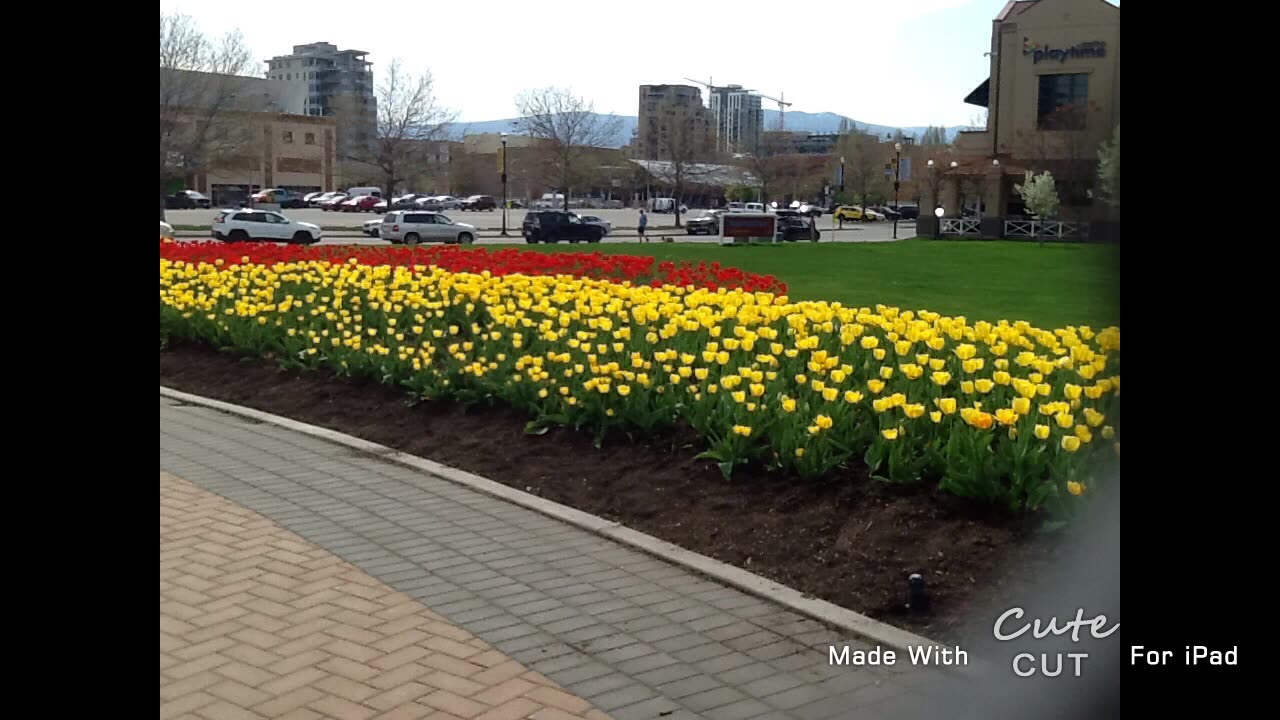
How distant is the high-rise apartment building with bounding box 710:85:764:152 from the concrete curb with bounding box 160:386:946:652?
1836mm

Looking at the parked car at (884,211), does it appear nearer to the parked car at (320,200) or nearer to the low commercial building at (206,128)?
the parked car at (320,200)

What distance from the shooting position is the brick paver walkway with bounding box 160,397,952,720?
375 centimetres

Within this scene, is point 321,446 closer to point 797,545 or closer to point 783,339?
point 783,339

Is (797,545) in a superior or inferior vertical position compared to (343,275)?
inferior

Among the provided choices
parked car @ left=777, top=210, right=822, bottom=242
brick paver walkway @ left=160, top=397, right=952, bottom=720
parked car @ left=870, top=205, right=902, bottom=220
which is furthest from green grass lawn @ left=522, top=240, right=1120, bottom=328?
parked car @ left=870, top=205, right=902, bottom=220

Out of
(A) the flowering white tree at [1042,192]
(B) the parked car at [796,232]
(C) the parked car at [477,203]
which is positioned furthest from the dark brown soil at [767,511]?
(C) the parked car at [477,203]

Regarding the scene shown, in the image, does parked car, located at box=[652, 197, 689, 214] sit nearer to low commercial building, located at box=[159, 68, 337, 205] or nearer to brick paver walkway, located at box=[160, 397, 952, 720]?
low commercial building, located at box=[159, 68, 337, 205]

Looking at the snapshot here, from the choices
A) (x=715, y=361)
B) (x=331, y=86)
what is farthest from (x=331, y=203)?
(x=331, y=86)

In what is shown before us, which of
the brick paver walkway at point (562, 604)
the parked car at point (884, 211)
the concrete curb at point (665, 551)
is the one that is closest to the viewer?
the brick paver walkway at point (562, 604)

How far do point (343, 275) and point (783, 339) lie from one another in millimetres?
5309

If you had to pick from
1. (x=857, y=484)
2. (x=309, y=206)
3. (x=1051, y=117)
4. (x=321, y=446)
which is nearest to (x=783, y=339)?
(x=857, y=484)

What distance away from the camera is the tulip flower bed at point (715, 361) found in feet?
15.9

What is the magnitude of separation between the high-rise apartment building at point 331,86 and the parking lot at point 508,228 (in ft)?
109
